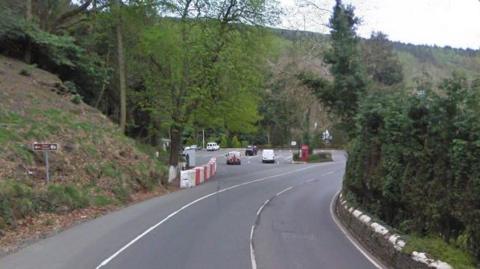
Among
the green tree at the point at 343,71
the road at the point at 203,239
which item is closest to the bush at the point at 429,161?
the road at the point at 203,239

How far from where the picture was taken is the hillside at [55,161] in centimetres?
2022

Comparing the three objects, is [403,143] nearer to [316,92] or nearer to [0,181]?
[0,181]

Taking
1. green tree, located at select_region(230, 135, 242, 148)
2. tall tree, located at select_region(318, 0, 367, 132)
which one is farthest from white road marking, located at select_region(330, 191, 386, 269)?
green tree, located at select_region(230, 135, 242, 148)

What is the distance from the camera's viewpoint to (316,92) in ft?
108

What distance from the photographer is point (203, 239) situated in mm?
17422

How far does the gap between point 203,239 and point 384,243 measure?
204 inches

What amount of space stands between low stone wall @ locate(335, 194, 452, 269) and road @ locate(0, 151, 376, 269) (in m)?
0.45

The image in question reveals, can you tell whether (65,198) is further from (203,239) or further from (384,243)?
(384,243)

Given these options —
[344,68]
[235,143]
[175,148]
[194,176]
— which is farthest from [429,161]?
[235,143]

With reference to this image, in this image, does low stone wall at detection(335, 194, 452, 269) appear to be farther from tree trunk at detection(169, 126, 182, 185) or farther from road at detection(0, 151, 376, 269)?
tree trunk at detection(169, 126, 182, 185)

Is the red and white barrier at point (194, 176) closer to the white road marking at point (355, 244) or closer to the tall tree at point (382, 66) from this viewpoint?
the tall tree at point (382, 66)

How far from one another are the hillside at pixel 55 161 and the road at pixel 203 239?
4.28 feet

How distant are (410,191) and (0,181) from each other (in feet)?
41.2

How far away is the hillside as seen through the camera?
20219 millimetres
